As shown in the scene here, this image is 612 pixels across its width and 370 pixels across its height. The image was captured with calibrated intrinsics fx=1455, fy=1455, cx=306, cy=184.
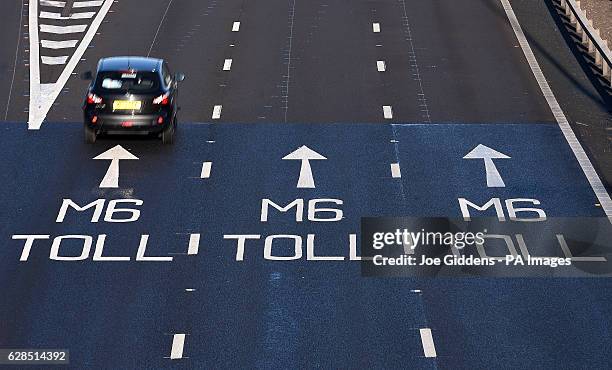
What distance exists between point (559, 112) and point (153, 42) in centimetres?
1233

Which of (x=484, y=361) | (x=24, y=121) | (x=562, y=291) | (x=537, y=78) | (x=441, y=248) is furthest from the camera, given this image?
(x=537, y=78)

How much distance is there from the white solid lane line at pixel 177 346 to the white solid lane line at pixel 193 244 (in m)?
3.92

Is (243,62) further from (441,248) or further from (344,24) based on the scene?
(441,248)

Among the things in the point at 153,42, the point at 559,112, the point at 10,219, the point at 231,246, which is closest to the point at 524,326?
the point at 231,246

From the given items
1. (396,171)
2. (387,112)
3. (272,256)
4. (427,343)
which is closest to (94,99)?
(396,171)

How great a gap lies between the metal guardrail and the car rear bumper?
12845 mm

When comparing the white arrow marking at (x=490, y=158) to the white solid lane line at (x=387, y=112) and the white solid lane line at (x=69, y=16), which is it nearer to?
Result: the white solid lane line at (x=387, y=112)

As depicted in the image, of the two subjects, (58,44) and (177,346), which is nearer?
(177,346)

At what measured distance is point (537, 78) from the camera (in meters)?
38.9

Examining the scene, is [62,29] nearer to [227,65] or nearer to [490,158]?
[227,65]

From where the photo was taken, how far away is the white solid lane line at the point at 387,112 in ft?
116

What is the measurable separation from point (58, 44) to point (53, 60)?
5.90ft

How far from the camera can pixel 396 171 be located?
103ft

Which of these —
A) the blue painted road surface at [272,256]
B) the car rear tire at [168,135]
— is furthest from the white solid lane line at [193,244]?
the car rear tire at [168,135]
